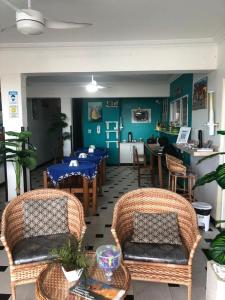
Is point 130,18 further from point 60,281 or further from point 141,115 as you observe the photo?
point 141,115

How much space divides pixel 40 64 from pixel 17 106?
798mm

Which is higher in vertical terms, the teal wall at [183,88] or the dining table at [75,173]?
the teal wall at [183,88]

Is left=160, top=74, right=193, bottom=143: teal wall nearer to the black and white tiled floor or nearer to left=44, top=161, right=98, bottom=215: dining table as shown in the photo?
the black and white tiled floor

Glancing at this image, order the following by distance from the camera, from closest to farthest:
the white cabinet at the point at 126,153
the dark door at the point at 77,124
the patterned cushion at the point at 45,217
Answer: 1. the patterned cushion at the point at 45,217
2. the dark door at the point at 77,124
3. the white cabinet at the point at 126,153

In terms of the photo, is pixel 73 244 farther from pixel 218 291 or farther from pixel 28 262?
pixel 218 291

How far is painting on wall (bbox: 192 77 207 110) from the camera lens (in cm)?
442

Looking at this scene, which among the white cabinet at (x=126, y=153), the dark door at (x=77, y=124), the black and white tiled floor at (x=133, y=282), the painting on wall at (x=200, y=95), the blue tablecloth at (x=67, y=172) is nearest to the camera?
the black and white tiled floor at (x=133, y=282)

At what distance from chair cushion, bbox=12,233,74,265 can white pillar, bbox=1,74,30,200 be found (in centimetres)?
234

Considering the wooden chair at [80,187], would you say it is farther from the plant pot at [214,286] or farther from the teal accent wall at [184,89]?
the plant pot at [214,286]

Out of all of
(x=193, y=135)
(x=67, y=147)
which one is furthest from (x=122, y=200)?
(x=67, y=147)

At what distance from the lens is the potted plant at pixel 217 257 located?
1758 millimetres

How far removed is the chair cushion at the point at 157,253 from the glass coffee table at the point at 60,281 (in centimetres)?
29

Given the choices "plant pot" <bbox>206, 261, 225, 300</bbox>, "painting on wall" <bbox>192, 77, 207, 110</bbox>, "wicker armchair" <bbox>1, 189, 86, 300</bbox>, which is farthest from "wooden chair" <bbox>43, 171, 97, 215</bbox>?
"plant pot" <bbox>206, 261, 225, 300</bbox>

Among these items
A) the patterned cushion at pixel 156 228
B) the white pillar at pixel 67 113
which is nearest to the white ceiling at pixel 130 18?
the patterned cushion at pixel 156 228
